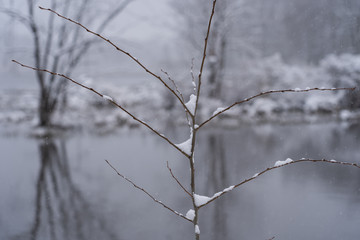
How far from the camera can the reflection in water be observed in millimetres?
3291

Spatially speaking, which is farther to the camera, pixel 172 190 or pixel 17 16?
pixel 17 16

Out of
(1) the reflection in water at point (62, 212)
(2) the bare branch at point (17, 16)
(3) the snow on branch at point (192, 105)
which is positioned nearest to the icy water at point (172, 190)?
(1) the reflection in water at point (62, 212)

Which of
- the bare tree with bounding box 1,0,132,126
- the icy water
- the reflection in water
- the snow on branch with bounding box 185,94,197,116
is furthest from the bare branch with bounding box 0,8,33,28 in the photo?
the snow on branch with bounding box 185,94,197,116

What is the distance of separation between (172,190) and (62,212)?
4.84 feet

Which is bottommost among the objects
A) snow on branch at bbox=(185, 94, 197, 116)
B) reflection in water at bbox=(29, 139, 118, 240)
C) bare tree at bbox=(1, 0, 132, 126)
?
reflection in water at bbox=(29, 139, 118, 240)

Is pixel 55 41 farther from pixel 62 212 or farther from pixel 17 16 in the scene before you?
pixel 62 212

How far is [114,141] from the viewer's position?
26.5ft

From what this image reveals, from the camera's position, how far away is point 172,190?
4.51m

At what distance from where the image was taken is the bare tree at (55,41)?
30.7ft

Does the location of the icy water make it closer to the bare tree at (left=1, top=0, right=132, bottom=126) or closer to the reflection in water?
the reflection in water

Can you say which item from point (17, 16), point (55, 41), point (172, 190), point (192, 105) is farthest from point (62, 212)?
point (55, 41)

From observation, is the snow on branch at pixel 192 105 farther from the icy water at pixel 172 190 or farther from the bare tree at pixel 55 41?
the bare tree at pixel 55 41

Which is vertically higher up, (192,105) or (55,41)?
(55,41)

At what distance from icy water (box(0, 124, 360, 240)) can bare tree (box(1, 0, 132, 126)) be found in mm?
2371
